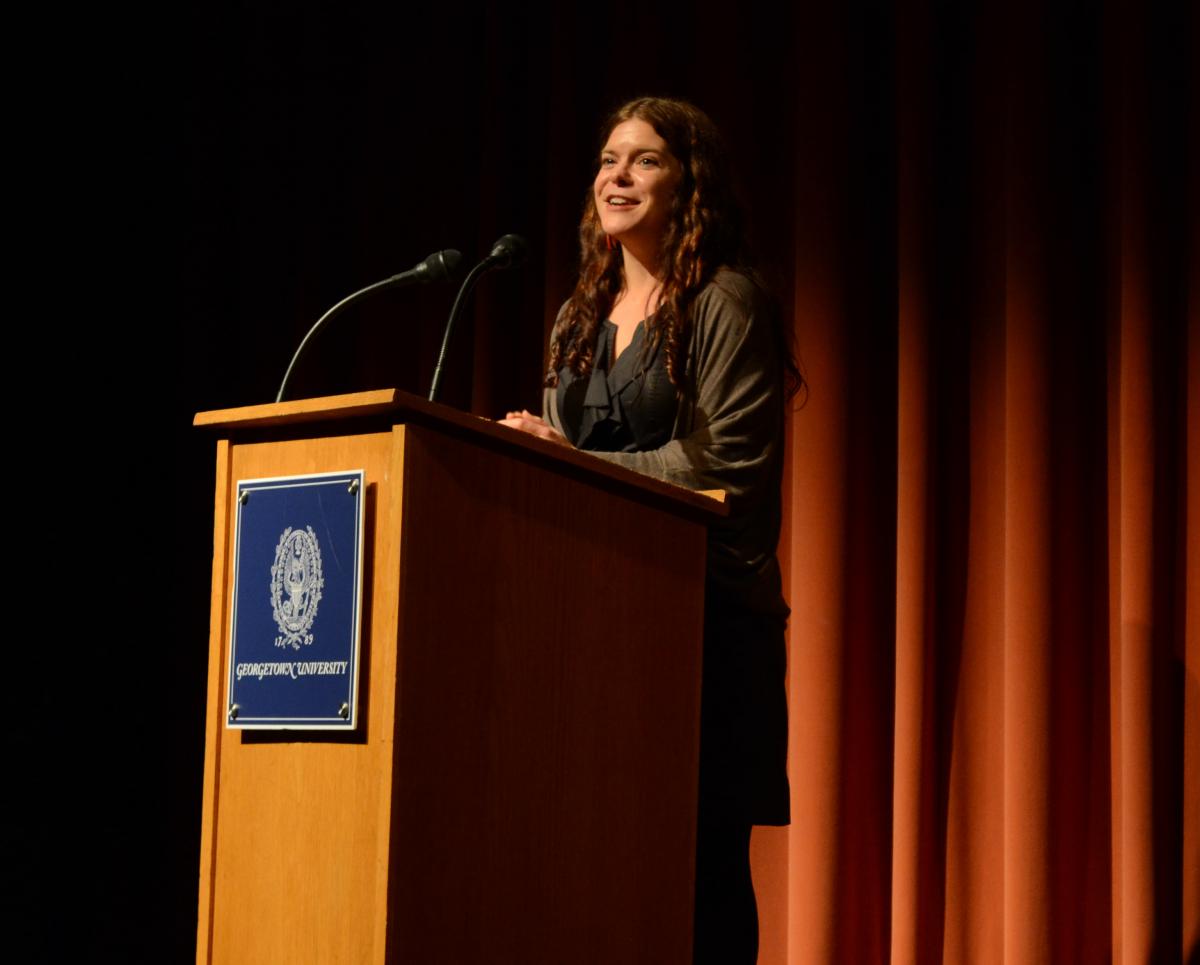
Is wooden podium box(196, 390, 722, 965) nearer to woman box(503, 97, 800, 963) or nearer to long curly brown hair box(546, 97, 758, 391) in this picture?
woman box(503, 97, 800, 963)

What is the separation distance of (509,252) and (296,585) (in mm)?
641

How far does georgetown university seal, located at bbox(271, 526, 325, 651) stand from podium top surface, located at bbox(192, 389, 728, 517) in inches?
4.1

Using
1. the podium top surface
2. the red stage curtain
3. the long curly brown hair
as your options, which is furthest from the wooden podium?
the red stage curtain

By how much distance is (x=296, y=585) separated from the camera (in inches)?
51.2

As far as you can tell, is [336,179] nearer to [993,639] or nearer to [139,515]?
[139,515]

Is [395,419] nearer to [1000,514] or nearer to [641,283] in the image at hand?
[641,283]

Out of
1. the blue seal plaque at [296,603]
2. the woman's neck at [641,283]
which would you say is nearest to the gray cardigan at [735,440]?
the woman's neck at [641,283]

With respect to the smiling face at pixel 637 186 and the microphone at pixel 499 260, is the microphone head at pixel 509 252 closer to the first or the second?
the microphone at pixel 499 260

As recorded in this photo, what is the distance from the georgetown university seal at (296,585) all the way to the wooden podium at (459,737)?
0.06 m

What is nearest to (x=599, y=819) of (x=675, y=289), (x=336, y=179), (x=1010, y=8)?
(x=675, y=289)

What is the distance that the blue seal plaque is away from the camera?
1.25 meters

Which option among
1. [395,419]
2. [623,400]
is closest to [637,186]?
[623,400]

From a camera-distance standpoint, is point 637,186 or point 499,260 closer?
point 499,260

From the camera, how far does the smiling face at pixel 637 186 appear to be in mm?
2090
